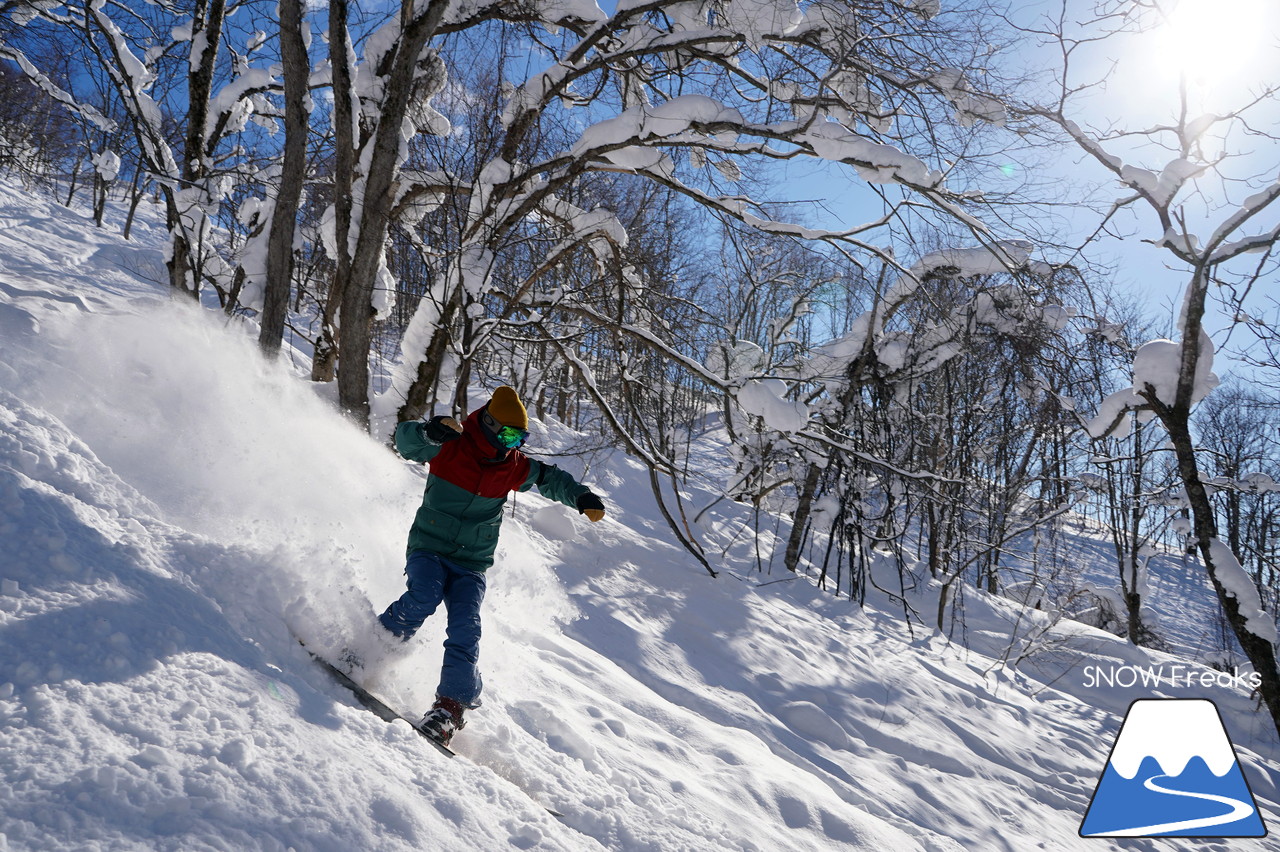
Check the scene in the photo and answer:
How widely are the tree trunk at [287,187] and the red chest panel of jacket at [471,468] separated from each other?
3.02 metres

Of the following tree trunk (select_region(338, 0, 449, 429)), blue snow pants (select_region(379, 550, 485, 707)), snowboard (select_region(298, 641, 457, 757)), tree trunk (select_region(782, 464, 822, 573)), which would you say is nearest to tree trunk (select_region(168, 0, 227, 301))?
tree trunk (select_region(338, 0, 449, 429))

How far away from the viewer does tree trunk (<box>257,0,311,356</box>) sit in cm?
547

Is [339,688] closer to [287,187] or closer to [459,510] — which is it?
[459,510]

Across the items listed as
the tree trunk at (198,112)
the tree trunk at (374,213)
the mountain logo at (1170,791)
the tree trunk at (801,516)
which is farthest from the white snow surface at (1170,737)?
the tree trunk at (198,112)

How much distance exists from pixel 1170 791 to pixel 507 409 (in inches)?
232

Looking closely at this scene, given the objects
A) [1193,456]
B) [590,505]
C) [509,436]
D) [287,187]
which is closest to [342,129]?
[287,187]

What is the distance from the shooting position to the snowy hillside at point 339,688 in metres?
1.76

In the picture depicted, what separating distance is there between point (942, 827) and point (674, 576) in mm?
3749

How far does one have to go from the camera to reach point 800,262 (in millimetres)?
9992

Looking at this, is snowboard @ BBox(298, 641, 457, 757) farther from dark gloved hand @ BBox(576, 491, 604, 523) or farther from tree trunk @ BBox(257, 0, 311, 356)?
tree trunk @ BBox(257, 0, 311, 356)

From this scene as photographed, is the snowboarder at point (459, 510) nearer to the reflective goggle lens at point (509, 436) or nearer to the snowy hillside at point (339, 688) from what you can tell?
the reflective goggle lens at point (509, 436)

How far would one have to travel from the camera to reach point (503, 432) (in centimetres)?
346

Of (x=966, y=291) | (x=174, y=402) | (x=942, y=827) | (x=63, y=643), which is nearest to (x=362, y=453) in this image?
(x=174, y=402)

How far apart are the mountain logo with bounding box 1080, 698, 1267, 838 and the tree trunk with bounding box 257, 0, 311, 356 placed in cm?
775
